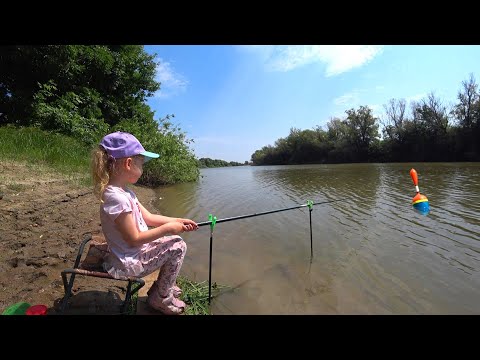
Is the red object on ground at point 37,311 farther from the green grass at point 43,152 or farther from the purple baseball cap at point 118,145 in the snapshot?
the green grass at point 43,152

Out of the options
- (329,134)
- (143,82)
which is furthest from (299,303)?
(329,134)

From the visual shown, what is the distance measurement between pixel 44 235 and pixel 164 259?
3.08 metres

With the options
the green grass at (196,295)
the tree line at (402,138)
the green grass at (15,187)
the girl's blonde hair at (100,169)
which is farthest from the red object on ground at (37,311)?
the tree line at (402,138)

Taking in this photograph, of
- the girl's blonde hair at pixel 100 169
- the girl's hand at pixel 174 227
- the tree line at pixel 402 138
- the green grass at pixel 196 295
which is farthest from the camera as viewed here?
the tree line at pixel 402 138

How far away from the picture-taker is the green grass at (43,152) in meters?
7.88

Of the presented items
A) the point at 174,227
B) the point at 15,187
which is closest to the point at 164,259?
the point at 174,227

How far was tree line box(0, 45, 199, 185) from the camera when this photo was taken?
12836 millimetres

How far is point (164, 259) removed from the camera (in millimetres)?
2590

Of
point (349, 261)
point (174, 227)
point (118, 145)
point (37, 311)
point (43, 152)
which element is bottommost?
point (349, 261)

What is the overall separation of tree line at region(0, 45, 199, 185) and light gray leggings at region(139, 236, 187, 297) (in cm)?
1177

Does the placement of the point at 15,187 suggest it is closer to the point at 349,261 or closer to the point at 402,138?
the point at 349,261

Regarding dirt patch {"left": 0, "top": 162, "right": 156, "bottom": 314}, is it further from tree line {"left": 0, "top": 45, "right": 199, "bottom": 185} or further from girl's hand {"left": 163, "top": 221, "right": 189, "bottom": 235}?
tree line {"left": 0, "top": 45, "right": 199, "bottom": 185}

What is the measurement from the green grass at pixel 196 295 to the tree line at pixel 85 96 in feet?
36.2
